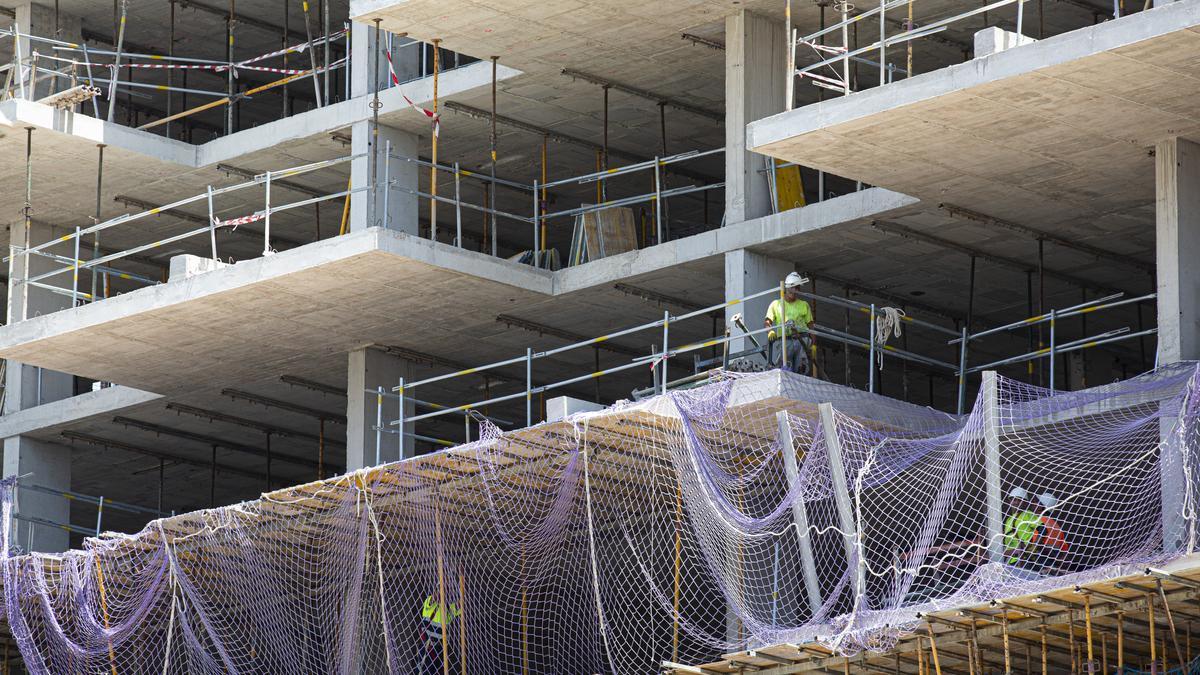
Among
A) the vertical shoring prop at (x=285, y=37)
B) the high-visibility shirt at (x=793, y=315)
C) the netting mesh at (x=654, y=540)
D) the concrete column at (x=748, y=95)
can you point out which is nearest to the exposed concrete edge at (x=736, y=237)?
the concrete column at (x=748, y=95)

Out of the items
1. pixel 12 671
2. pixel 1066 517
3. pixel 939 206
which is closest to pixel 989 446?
pixel 1066 517

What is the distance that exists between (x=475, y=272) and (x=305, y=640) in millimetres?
5001

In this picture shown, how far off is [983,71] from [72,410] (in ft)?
59.9

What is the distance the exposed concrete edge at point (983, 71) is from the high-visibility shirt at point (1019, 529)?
4.16 meters

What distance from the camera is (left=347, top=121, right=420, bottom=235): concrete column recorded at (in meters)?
→ 32.6

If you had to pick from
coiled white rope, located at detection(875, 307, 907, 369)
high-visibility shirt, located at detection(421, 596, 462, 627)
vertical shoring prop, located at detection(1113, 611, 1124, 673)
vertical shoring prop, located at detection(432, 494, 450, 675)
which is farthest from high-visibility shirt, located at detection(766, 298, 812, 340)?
vertical shoring prop, located at detection(1113, 611, 1124, 673)

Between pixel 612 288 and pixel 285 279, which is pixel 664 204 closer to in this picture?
pixel 612 288

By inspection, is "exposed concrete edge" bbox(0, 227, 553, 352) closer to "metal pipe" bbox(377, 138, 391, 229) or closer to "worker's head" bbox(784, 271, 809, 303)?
"metal pipe" bbox(377, 138, 391, 229)

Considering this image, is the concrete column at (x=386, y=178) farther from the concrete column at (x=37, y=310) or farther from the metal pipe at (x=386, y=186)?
the concrete column at (x=37, y=310)

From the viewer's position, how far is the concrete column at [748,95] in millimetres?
30031

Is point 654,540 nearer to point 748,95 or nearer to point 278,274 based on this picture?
point 748,95

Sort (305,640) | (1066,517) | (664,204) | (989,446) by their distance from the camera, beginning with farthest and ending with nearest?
(664,204) < (305,640) < (1066,517) < (989,446)

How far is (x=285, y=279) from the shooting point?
99.7ft

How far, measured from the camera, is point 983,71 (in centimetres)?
2359
